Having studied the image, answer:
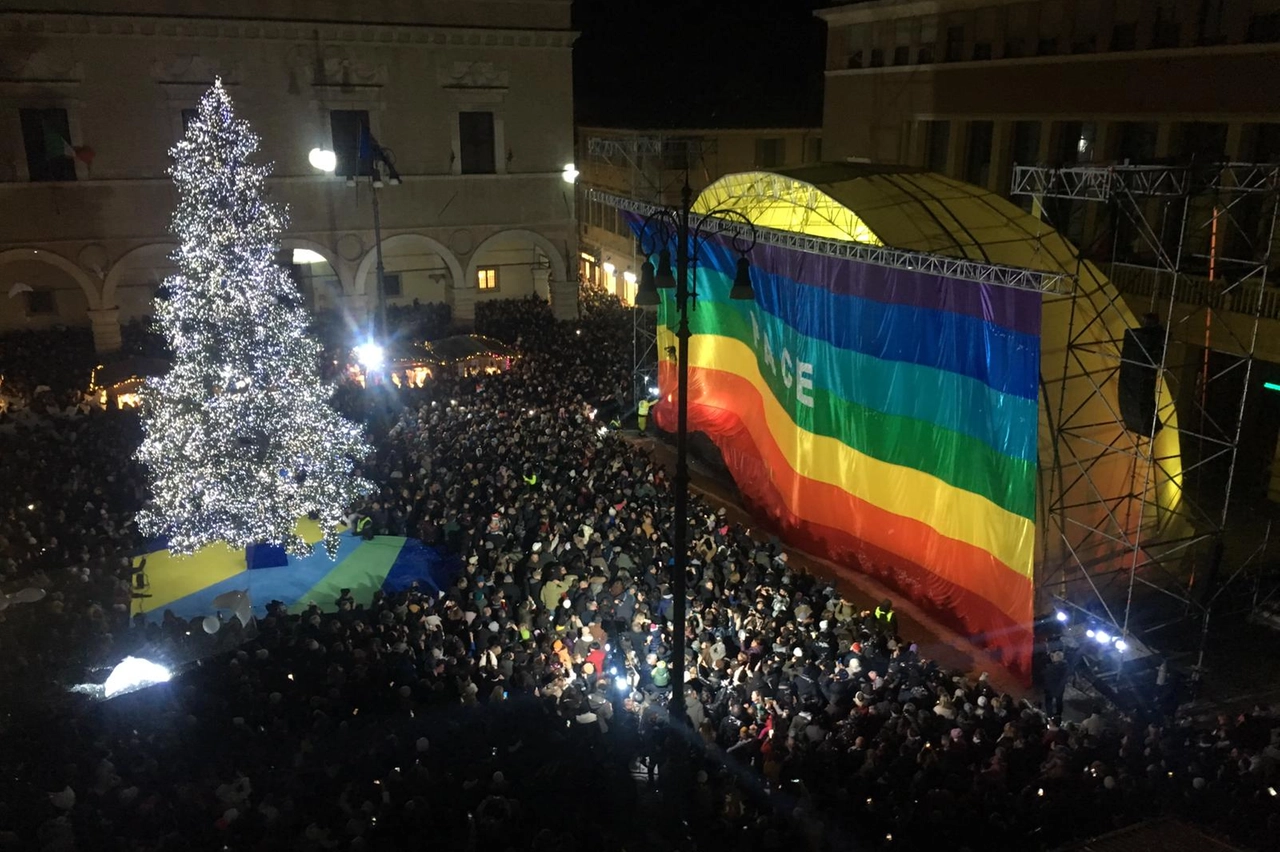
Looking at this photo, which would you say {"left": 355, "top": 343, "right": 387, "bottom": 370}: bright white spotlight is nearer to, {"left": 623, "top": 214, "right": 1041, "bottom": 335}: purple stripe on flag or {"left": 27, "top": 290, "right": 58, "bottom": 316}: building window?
{"left": 623, "top": 214, "right": 1041, "bottom": 335}: purple stripe on flag

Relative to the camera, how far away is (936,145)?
23953 millimetres

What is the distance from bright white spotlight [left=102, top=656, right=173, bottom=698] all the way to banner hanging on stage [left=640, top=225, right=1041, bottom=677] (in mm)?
9599

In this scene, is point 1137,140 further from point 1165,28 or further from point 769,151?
point 769,151

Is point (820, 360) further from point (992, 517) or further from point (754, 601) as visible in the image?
point (754, 601)

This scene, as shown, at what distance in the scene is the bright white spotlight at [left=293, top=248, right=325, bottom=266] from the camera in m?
25.8

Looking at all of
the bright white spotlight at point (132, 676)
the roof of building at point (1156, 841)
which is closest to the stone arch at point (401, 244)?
the bright white spotlight at point (132, 676)

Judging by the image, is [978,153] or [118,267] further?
[118,267]

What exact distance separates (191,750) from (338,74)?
64.6 ft

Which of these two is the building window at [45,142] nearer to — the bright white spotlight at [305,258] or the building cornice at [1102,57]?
the bright white spotlight at [305,258]

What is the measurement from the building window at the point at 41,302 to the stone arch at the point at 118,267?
2.75 m

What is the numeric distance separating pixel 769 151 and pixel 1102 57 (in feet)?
50.2

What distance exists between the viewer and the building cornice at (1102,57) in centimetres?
1583

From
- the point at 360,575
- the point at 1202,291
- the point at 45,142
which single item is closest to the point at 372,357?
the point at 360,575

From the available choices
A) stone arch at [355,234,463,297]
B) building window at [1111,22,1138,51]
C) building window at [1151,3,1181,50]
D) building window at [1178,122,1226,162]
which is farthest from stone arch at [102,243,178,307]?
building window at [1178,122,1226,162]
